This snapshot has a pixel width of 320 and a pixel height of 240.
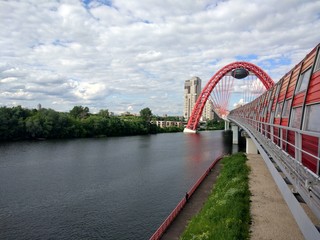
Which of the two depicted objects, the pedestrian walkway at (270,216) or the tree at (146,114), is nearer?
the pedestrian walkway at (270,216)

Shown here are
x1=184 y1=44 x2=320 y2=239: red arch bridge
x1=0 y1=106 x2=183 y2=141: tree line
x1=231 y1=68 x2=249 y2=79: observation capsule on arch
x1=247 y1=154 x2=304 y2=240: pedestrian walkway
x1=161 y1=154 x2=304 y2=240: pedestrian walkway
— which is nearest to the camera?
x1=184 y1=44 x2=320 y2=239: red arch bridge

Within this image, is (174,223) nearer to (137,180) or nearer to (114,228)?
(114,228)

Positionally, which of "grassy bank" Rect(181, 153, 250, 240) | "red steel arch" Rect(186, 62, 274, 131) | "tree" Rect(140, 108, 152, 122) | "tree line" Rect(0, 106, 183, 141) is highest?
"red steel arch" Rect(186, 62, 274, 131)

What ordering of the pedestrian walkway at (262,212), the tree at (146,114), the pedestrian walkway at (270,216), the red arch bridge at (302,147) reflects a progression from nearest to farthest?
the red arch bridge at (302,147)
the pedestrian walkway at (270,216)
the pedestrian walkway at (262,212)
the tree at (146,114)

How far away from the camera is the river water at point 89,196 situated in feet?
39.2

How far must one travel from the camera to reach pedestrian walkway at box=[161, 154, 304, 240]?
7531 mm

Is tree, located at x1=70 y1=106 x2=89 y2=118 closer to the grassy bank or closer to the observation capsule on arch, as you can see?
the observation capsule on arch

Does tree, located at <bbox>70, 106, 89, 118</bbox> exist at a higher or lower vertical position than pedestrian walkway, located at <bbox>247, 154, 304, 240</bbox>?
higher

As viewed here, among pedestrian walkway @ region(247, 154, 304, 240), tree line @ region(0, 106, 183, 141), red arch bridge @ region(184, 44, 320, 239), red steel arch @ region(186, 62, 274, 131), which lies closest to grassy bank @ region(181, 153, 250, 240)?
pedestrian walkway @ region(247, 154, 304, 240)

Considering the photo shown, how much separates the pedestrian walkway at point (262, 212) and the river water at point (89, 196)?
112 cm

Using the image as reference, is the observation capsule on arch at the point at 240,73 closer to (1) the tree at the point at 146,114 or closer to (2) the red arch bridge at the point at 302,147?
(1) the tree at the point at 146,114

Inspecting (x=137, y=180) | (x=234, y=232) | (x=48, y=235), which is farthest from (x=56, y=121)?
(x=234, y=232)

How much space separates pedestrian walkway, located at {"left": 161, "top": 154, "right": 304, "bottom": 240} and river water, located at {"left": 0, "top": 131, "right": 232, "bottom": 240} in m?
1.12

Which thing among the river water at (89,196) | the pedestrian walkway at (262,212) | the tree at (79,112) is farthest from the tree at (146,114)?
the pedestrian walkway at (262,212)
